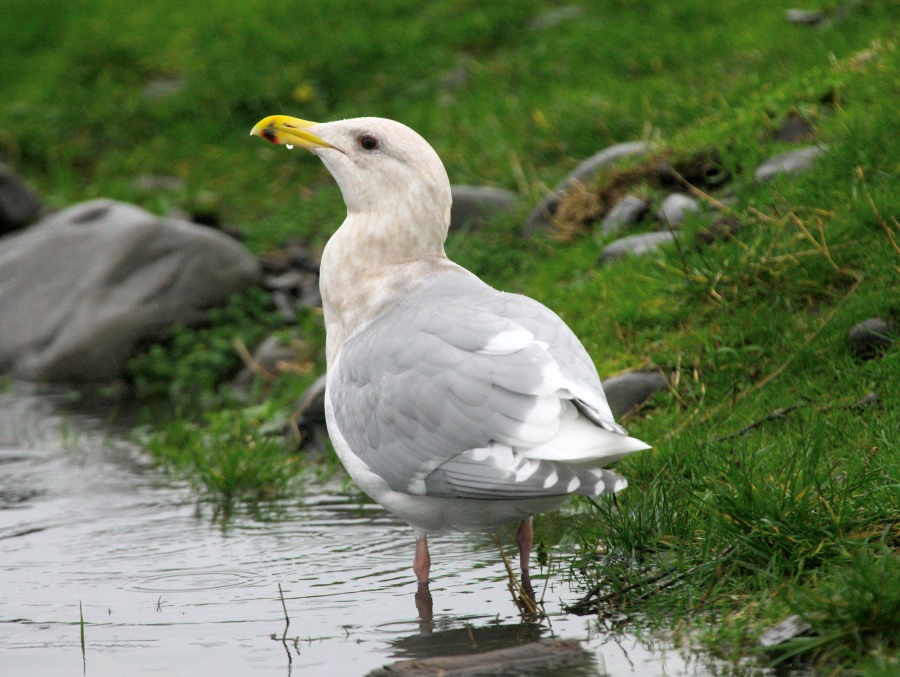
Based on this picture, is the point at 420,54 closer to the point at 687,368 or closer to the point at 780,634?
the point at 687,368

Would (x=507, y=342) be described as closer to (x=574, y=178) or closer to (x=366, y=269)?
(x=366, y=269)

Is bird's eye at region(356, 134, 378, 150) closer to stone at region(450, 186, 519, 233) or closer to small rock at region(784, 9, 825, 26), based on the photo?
stone at region(450, 186, 519, 233)

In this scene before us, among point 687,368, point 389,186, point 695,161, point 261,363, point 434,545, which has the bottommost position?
point 261,363

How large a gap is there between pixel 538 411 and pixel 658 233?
3.27m

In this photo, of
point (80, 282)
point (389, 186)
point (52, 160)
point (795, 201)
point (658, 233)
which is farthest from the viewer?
point (52, 160)

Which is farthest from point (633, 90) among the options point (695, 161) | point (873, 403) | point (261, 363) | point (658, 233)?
point (873, 403)

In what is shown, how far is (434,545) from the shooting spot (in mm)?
4969

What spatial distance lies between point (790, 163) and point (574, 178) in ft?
5.02

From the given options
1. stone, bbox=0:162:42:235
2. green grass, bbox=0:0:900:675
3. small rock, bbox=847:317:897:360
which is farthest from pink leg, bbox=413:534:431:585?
stone, bbox=0:162:42:235

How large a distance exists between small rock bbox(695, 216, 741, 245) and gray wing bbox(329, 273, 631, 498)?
2.19 metres

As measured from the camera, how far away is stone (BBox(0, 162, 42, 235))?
10.2m

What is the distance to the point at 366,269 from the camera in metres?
4.59

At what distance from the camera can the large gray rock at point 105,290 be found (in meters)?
8.66

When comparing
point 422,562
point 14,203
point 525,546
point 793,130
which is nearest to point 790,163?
point 793,130
